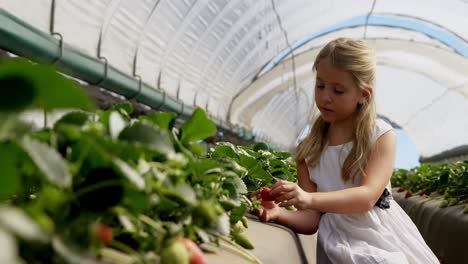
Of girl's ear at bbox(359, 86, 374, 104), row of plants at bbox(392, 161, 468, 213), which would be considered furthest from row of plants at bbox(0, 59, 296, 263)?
row of plants at bbox(392, 161, 468, 213)

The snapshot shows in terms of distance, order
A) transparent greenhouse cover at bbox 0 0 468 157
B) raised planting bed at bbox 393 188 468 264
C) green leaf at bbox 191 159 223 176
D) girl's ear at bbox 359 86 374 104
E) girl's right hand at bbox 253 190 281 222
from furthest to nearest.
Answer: transparent greenhouse cover at bbox 0 0 468 157 → raised planting bed at bbox 393 188 468 264 → girl's ear at bbox 359 86 374 104 → girl's right hand at bbox 253 190 281 222 → green leaf at bbox 191 159 223 176

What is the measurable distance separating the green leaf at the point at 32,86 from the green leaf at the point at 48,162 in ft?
0.29

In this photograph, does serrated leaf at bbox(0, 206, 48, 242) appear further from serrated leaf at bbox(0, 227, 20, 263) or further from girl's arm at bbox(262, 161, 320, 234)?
girl's arm at bbox(262, 161, 320, 234)

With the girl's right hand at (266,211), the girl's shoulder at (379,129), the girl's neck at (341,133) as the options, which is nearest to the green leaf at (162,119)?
the girl's right hand at (266,211)

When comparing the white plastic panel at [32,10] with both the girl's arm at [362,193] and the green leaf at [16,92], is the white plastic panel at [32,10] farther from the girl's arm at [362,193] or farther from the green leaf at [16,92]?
the green leaf at [16,92]

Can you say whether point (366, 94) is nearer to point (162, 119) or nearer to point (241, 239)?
point (241, 239)

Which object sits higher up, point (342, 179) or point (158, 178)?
point (158, 178)

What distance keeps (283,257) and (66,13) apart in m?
5.58

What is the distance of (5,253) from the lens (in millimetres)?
537

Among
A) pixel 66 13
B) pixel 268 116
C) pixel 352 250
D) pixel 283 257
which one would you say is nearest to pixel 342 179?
pixel 352 250

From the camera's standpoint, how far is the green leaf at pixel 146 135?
94 cm

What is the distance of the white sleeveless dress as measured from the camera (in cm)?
274

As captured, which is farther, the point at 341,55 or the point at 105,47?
the point at 105,47

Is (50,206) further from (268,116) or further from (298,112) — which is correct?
(298,112)
